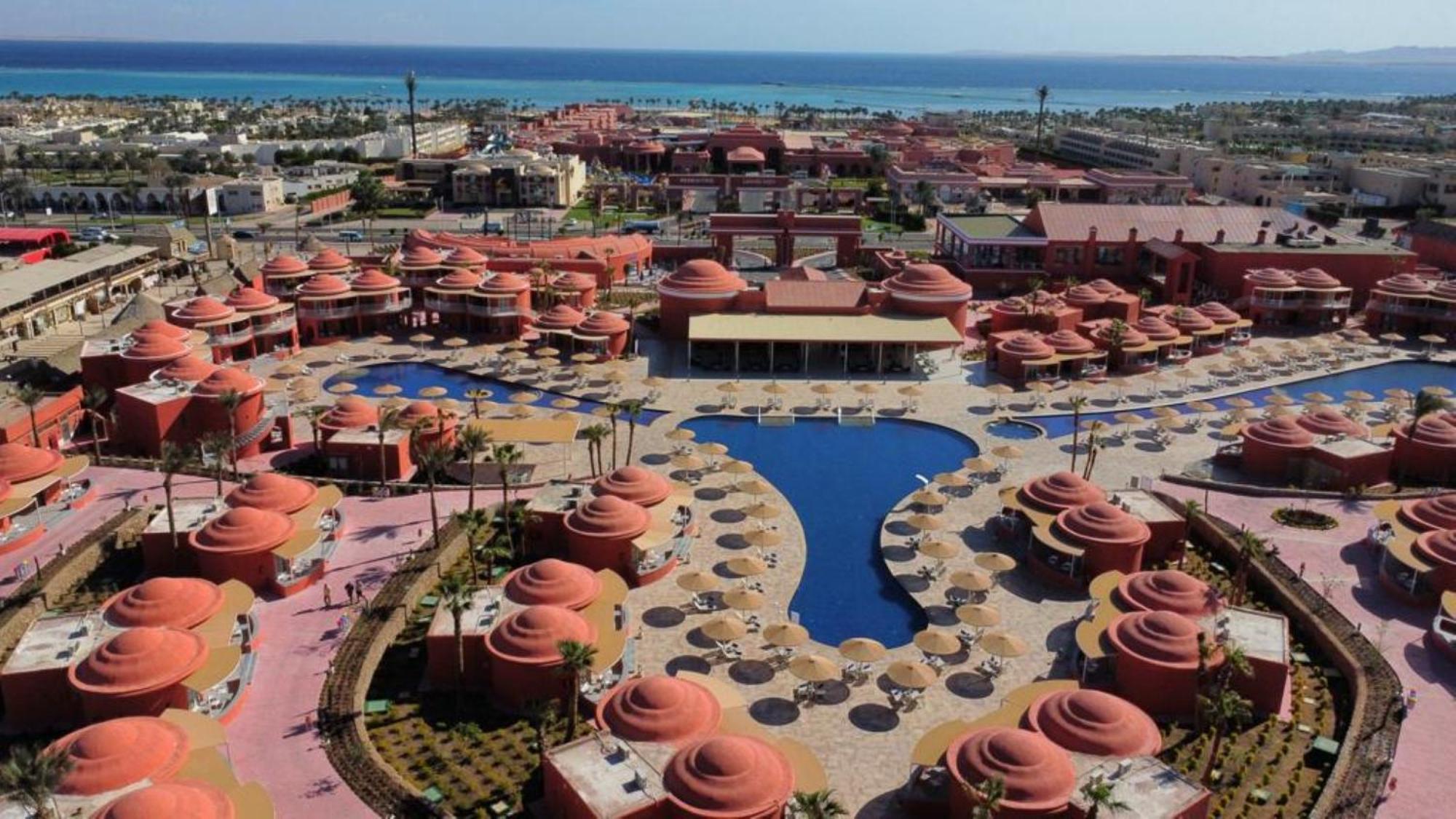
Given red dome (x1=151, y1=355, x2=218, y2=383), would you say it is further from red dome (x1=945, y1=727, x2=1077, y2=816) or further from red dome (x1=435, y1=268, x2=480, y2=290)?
red dome (x1=945, y1=727, x2=1077, y2=816)

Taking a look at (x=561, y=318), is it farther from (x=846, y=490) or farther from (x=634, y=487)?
(x=634, y=487)

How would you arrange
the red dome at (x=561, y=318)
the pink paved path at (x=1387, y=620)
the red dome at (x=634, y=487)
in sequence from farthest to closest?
the red dome at (x=561, y=318) < the red dome at (x=634, y=487) < the pink paved path at (x=1387, y=620)

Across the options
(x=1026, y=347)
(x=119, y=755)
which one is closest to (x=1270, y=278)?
(x=1026, y=347)

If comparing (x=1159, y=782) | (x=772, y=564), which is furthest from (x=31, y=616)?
(x=1159, y=782)

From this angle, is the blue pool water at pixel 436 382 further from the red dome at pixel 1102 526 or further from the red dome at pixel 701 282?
the red dome at pixel 1102 526

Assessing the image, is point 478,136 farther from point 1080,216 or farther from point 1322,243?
point 1322,243

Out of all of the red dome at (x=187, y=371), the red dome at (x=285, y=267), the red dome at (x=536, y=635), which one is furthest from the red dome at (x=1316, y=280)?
the red dome at (x=187, y=371)
